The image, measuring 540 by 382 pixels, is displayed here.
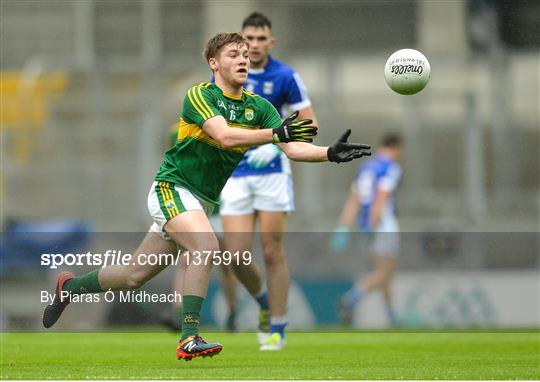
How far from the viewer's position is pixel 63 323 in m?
14.7

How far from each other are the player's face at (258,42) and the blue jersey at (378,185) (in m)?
6.14

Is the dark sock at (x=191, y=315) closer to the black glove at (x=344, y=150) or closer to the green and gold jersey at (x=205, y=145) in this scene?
the green and gold jersey at (x=205, y=145)

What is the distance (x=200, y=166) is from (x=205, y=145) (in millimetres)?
132

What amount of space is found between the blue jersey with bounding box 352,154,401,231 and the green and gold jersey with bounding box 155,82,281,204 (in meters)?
7.90

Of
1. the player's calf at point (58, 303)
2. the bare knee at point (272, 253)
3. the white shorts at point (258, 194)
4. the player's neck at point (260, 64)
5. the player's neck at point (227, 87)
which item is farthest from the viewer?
the player's neck at point (260, 64)

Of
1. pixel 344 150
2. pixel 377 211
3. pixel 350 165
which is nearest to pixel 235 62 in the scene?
pixel 344 150

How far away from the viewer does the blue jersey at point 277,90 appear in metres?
9.27

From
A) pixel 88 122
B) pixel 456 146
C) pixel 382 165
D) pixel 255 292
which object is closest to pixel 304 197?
pixel 382 165

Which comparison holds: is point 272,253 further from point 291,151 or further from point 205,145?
point 291,151

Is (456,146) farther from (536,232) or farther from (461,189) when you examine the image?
(536,232)

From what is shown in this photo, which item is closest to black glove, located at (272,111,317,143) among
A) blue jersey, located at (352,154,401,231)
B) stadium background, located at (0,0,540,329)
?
stadium background, located at (0,0,540,329)

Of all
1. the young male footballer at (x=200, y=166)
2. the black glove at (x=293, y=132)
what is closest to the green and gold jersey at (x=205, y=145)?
the young male footballer at (x=200, y=166)

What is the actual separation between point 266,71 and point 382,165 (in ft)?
20.1

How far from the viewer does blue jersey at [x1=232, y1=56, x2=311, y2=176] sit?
9.27 meters
